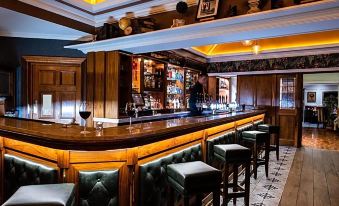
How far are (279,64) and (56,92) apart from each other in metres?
6.19

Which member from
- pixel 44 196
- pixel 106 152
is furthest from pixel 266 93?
pixel 44 196

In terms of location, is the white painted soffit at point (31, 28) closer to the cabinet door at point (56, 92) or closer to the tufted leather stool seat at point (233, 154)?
the cabinet door at point (56, 92)

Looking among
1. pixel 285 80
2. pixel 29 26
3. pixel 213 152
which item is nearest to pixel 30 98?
pixel 29 26

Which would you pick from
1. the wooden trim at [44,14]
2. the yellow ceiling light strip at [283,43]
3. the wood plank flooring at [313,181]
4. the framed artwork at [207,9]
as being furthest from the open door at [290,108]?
the wooden trim at [44,14]

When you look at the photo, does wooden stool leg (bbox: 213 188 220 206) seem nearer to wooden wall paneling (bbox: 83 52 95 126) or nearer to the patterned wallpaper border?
wooden wall paneling (bbox: 83 52 95 126)

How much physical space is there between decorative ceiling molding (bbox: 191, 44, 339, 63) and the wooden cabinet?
3378 mm

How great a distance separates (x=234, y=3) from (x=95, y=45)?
2.79 m

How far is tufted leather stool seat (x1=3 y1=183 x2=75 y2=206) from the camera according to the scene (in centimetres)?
156

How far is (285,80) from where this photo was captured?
25.5 feet

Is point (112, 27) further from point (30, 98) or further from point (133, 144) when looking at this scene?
point (133, 144)

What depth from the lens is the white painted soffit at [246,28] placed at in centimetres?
291

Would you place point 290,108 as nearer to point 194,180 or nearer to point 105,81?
point 105,81

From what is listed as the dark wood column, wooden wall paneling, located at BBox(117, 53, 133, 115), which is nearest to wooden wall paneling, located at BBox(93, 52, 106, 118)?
the dark wood column

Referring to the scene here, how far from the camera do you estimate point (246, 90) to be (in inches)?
331
